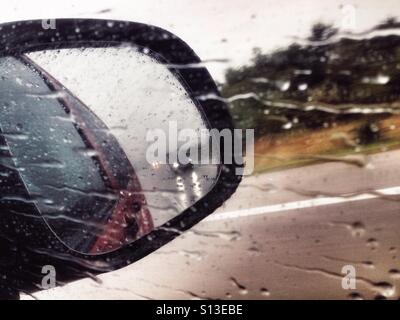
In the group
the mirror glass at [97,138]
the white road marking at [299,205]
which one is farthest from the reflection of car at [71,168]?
the white road marking at [299,205]

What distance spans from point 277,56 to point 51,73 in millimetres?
2795

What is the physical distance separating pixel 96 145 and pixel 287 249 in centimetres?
165

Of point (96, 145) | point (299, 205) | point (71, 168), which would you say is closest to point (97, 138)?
point (96, 145)

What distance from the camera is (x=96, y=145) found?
1754 millimetres

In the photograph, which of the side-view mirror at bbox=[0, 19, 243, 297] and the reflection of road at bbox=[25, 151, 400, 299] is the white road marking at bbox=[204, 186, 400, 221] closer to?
the reflection of road at bbox=[25, 151, 400, 299]

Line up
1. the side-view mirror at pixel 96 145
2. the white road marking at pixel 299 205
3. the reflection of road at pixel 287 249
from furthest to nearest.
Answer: the white road marking at pixel 299 205 → the reflection of road at pixel 287 249 → the side-view mirror at pixel 96 145

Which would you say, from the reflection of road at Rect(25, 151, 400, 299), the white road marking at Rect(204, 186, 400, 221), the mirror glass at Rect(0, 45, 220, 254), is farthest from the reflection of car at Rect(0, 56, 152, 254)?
the white road marking at Rect(204, 186, 400, 221)

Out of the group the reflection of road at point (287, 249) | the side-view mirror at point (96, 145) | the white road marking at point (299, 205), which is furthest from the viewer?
the white road marking at point (299, 205)

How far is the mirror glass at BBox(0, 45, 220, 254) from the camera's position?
1.67 metres

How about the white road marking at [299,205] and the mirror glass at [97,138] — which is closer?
the mirror glass at [97,138]

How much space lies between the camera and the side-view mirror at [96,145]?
165 cm

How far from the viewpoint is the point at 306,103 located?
13.0ft

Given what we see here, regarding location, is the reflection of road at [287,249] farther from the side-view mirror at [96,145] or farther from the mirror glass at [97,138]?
the mirror glass at [97,138]

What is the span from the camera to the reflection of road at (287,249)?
7.80ft
